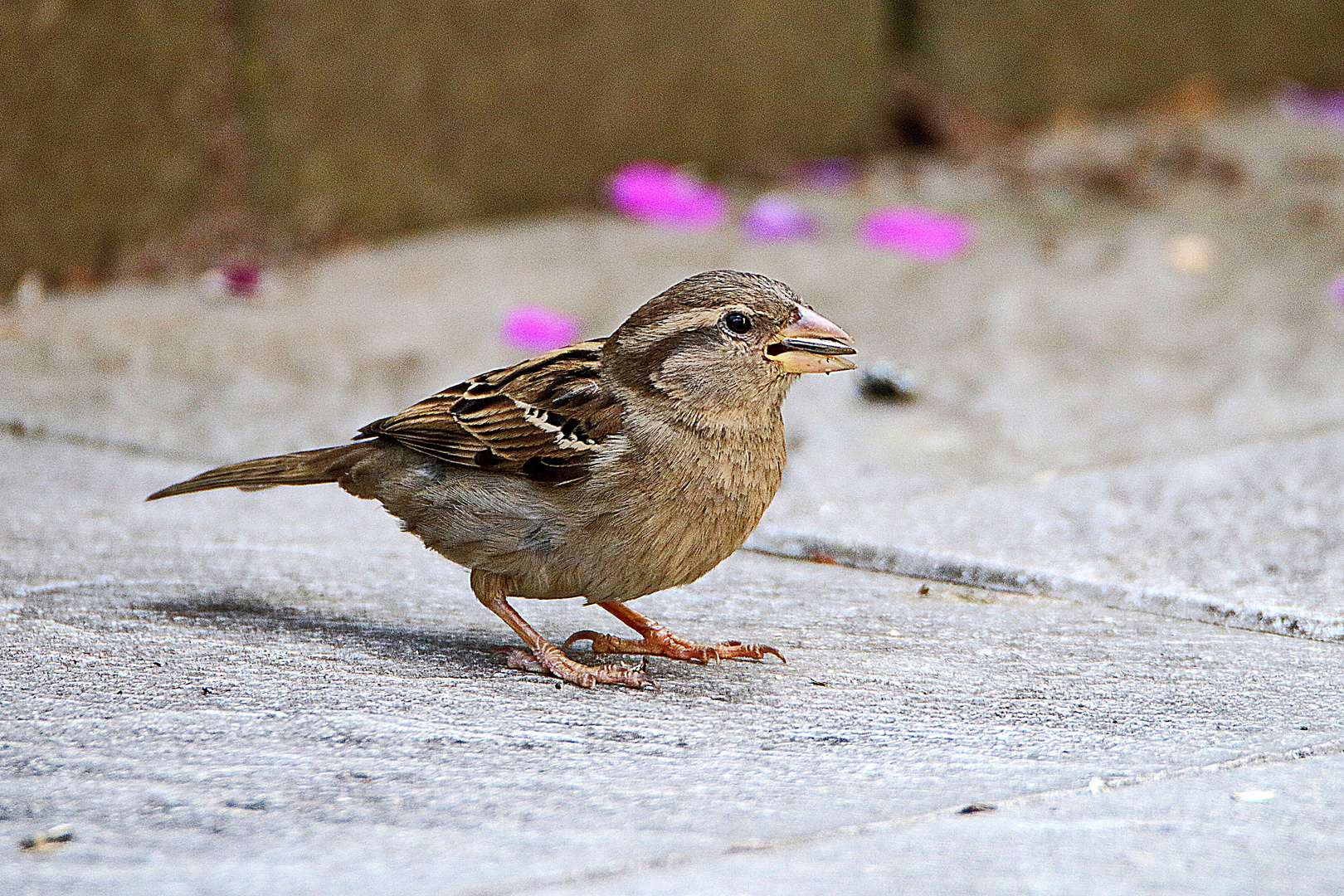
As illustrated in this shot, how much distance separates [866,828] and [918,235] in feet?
15.8

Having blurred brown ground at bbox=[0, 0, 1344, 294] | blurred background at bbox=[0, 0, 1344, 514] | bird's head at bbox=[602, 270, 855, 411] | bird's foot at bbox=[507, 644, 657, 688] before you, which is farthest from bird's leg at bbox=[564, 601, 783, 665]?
blurred brown ground at bbox=[0, 0, 1344, 294]

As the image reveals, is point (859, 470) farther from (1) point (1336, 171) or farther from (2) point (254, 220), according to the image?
(1) point (1336, 171)

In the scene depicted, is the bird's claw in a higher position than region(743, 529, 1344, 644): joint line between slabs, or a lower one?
lower

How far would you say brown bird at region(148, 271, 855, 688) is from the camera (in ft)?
10.0

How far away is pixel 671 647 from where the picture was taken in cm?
325

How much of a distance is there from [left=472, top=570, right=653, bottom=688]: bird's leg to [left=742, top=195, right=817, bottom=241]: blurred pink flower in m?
3.85

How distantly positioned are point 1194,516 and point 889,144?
4.23m

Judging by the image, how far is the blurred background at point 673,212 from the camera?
17.4 feet

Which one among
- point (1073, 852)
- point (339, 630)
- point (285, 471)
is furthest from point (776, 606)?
point (1073, 852)

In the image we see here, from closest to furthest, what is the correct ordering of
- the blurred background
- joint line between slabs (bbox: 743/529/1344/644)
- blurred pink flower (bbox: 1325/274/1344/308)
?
joint line between slabs (bbox: 743/529/1344/644) → the blurred background → blurred pink flower (bbox: 1325/274/1344/308)

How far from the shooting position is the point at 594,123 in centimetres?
706

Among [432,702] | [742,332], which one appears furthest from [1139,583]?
[432,702]

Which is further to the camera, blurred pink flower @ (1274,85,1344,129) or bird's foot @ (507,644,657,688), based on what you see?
blurred pink flower @ (1274,85,1344,129)

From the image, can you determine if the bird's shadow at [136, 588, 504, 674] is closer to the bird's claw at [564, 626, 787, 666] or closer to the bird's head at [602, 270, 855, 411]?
the bird's claw at [564, 626, 787, 666]
